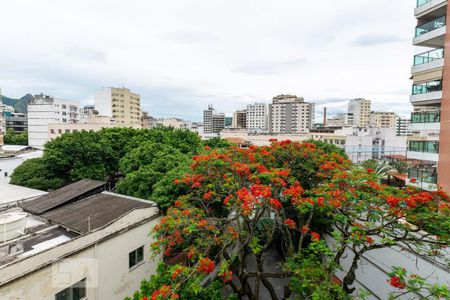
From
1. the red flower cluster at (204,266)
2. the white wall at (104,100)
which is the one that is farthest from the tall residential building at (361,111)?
the red flower cluster at (204,266)

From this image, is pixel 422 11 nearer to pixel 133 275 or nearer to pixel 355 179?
pixel 355 179

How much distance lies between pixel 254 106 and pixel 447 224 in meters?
106

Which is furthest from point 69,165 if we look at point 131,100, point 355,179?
point 131,100

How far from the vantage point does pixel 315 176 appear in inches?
356

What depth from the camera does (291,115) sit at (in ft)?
309

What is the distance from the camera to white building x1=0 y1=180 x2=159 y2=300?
6238mm

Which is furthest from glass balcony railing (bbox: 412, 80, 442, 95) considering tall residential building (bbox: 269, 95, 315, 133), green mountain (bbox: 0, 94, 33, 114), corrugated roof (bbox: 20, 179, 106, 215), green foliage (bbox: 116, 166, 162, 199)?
green mountain (bbox: 0, 94, 33, 114)

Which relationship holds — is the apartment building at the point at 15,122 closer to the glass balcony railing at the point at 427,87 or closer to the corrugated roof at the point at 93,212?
the corrugated roof at the point at 93,212

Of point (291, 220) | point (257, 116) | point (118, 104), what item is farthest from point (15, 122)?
point (291, 220)

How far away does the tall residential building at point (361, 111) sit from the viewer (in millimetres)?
100812

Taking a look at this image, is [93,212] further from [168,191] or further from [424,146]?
[424,146]

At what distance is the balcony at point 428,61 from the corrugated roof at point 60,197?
60.7 feet

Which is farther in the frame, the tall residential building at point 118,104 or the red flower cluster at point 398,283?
the tall residential building at point 118,104

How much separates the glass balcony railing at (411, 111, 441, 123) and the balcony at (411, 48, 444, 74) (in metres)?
2.31
